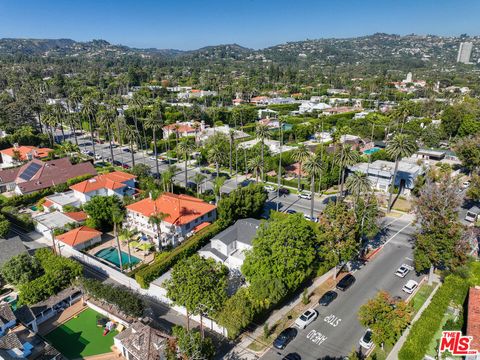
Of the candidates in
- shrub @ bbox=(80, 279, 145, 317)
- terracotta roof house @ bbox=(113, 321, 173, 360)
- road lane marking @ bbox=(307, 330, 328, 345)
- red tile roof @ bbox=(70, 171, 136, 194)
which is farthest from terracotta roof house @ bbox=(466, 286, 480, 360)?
red tile roof @ bbox=(70, 171, 136, 194)

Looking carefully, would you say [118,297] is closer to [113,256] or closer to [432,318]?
[113,256]

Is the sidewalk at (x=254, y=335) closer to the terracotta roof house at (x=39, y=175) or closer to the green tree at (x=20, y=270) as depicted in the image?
the green tree at (x=20, y=270)

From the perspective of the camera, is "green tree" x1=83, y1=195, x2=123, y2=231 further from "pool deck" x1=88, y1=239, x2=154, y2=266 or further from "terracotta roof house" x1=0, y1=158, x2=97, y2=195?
"terracotta roof house" x1=0, y1=158, x2=97, y2=195

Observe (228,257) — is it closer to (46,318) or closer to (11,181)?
(46,318)

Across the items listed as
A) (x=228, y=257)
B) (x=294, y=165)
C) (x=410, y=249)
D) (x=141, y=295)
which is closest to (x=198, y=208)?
(x=228, y=257)

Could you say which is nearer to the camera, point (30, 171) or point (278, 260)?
point (278, 260)

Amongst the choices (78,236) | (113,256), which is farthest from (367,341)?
(78,236)
